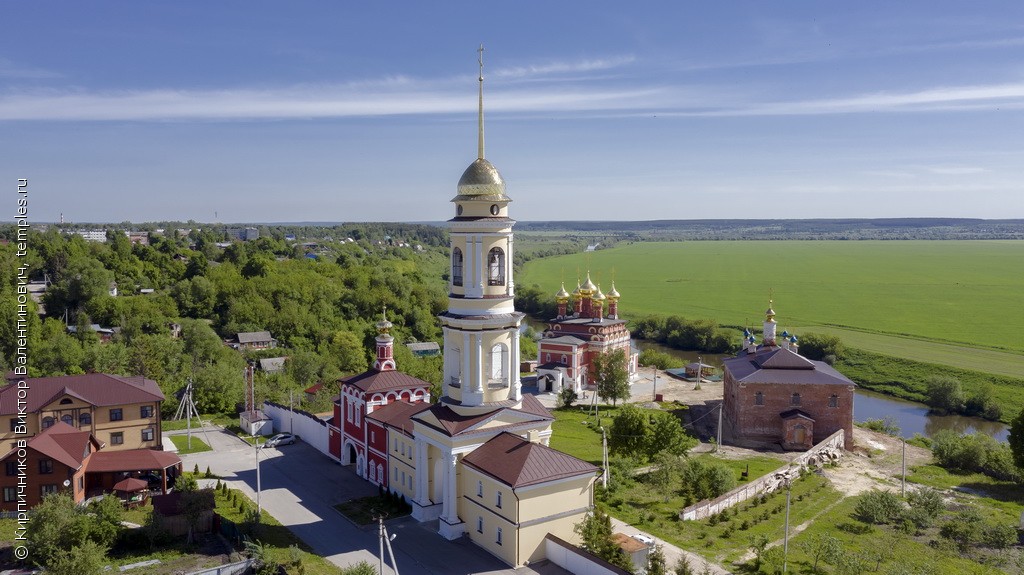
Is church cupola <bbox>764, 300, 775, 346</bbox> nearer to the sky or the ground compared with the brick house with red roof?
nearer to the sky

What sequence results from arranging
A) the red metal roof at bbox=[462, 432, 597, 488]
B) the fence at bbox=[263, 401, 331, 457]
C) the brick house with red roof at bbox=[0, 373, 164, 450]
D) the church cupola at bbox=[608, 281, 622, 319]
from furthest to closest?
the church cupola at bbox=[608, 281, 622, 319]
the fence at bbox=[263, 401, 331, 457]
the brick house with red roof at bbox=[0, 373, 164, 450]
the red metal roof at bbox=[462, 432, 597, 488]

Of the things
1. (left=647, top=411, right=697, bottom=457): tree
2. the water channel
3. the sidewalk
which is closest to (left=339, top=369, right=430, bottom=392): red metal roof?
(left=647, top=411, right=697, bottom=457): tree

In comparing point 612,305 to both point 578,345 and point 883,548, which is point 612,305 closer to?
point 578,345

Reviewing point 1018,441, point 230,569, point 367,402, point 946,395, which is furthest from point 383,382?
point 946,395

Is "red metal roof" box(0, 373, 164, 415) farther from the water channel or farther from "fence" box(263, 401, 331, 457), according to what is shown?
the water channel

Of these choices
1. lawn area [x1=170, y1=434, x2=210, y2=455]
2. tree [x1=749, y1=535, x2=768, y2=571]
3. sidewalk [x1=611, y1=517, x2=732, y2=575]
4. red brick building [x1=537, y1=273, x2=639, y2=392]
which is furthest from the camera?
red brick building [x1=537, y1=273, x2=639, y2=392]

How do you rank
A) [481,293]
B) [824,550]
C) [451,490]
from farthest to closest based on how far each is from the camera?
1. [481,293]
2. [451,490]
3. [824,550]

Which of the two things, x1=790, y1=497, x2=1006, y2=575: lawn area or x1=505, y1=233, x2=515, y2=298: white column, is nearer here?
x1=790, y1=497, x2=1006, y2=575: lawn area
